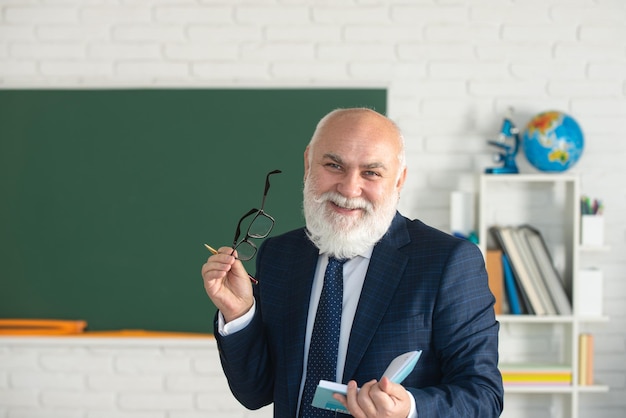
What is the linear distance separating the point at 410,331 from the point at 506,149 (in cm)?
197

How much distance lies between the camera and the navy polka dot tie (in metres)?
1.71

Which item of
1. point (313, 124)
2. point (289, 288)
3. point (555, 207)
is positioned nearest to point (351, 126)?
point (289, 288)

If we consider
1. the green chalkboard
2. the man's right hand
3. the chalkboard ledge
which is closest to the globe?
the green chalkboard

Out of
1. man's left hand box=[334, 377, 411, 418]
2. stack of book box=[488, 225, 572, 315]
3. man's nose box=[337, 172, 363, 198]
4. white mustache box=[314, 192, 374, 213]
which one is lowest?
stack of book box=[488, 225, 572, 315]

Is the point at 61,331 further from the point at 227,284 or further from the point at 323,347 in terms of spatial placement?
the point at 323,347

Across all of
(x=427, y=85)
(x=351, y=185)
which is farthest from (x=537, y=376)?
(x=351, y=185)

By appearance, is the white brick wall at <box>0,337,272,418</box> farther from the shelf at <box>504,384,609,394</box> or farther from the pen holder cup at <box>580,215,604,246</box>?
the pen holder cup at <box>580,215,604,246</box>

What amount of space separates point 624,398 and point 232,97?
2.19 m

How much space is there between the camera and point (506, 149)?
3.47 m

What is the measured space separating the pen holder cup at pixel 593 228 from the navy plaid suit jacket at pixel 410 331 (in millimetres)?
1812

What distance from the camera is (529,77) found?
3590mm

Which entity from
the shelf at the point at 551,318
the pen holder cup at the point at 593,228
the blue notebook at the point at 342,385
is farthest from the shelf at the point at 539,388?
the blue notebook at the point at 342,385

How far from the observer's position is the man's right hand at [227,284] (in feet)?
5.50

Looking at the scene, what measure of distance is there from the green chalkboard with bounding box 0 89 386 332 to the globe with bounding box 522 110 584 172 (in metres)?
0.95
